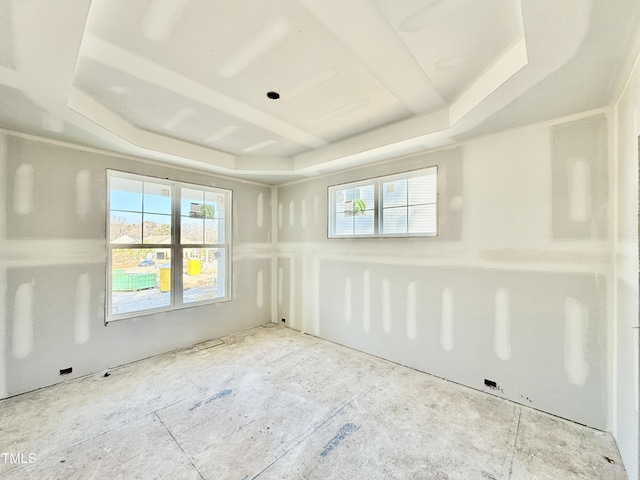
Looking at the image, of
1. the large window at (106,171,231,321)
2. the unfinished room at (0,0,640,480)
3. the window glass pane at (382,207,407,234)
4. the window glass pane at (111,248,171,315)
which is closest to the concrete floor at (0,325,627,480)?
the unfinished room at (0,0,640,480)

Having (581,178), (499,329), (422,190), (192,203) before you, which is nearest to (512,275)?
(499,329)

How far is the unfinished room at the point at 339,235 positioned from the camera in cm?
163

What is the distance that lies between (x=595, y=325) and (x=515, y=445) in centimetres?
116

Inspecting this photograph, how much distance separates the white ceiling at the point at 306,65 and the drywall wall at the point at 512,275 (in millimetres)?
339

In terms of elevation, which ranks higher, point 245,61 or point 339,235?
point 245,61

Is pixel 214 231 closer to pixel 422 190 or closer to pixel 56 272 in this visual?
pixel 56 272

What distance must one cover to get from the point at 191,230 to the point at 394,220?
2.94 m

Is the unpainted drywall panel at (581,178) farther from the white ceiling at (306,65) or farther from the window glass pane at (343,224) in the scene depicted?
the window glass pane at (343,224)

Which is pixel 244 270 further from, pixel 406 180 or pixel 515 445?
pixel 515 445

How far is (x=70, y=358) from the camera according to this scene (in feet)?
9.64

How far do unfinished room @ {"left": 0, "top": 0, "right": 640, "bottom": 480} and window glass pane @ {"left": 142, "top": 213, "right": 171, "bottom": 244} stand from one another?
1.5 inches

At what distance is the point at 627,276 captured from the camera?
1.83 metres

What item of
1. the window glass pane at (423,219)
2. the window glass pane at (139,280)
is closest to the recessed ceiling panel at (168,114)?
the window glass pane at (139,280)

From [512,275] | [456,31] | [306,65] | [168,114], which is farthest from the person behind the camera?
[168,114]
